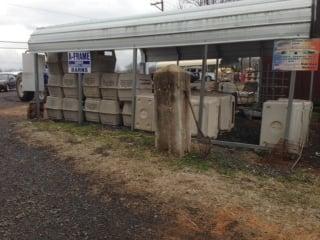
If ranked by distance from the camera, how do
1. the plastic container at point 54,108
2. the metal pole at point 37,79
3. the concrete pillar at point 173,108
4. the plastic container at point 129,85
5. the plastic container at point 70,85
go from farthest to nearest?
the metal pole at point 37,79 < the plastic container at point 54,108 < the plastic container at point 70,85 < the plastic container at point 129,85 < the concrete pillar at point 173,108

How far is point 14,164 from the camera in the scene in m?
8.28

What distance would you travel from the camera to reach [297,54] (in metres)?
8.16

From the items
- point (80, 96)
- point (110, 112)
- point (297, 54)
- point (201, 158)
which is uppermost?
point (297, 54)

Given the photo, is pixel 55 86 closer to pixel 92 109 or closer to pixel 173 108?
pixel 92 109

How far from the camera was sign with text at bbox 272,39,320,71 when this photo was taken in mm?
7996

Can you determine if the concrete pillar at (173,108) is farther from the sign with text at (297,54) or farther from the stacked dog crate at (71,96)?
the stacked dog crate at (71,96)

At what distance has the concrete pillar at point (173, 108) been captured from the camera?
26.8 ft

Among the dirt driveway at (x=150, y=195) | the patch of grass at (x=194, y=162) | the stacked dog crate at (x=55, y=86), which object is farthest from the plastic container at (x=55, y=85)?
the patch of grass at (x=194, y=162)

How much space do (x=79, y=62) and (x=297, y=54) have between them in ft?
21.5

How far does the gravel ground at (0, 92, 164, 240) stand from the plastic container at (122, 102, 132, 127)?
3.92 m

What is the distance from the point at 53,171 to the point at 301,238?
462 centimetres

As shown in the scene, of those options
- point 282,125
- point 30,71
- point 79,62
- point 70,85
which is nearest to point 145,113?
point 79,62

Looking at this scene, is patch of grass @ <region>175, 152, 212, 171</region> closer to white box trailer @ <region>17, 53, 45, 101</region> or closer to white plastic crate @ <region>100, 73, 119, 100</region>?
white plastic crate @ <region>100, 73, 119, 100</region>

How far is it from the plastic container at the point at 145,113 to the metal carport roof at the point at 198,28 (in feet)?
4.40
